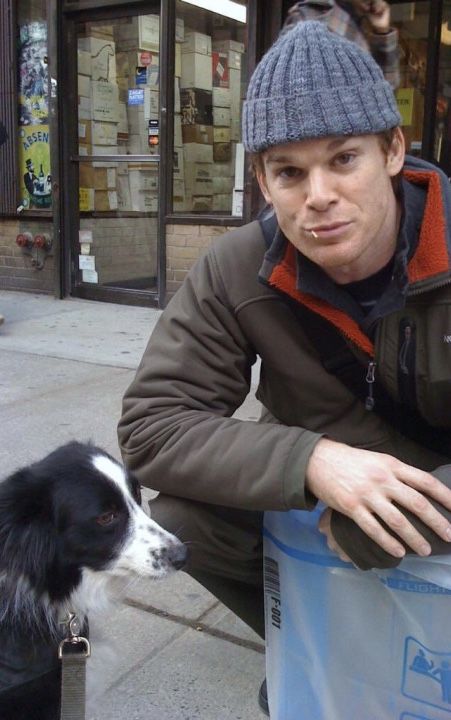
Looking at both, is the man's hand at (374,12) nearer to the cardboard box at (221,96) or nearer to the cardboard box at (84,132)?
the cardboard box at (221,96)

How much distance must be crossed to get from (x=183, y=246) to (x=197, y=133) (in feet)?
3.53

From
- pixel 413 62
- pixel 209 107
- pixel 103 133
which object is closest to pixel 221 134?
pixel 209 107

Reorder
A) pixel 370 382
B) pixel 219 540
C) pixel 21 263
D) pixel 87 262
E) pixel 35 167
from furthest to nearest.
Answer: pixel 21 263 → pixel 35 167 → pixel 87 262 → pixel 219 540 → pixel 370 382

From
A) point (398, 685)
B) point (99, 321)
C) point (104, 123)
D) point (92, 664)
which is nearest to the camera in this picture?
point (398, 685)

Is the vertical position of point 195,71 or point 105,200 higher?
point 195,71

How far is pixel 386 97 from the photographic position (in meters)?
1.76

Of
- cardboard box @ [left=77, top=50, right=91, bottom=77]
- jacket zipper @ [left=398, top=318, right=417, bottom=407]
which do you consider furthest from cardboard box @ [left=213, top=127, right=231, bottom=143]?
jacket zipper @ [left=398, top=318, right=417, bottom=407]

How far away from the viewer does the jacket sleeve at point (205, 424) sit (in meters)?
1.79

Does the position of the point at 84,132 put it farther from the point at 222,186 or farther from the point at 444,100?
the point at 444,100

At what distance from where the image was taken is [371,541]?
1669 mm

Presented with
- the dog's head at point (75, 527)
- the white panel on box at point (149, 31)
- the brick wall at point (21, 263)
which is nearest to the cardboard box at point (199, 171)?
the white panel on box at point (149, 31)

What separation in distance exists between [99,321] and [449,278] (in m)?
5.71

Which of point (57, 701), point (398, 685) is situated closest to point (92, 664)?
point (57, 701)

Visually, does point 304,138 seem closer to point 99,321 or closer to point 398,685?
point 398,685
